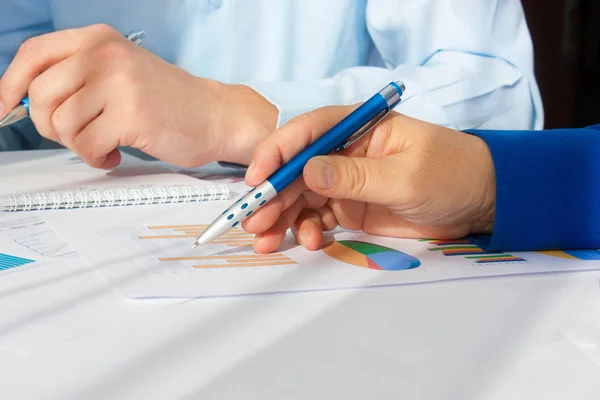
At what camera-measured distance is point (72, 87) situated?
1.96 ft

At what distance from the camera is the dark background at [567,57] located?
106 inches

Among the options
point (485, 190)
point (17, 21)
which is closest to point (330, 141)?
point (485, 190)

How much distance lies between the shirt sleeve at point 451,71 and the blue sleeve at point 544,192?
27 cm

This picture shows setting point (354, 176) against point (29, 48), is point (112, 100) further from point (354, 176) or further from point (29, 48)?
point (354, 176)

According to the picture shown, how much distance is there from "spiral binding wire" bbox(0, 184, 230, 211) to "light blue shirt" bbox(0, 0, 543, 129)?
0.21 meters

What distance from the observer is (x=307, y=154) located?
0.45 metres

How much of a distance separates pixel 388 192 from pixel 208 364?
21cm

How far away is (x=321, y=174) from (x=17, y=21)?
70cm

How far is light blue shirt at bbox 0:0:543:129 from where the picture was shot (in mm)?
792

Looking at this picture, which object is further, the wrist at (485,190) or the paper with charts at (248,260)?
the wrist at (485,190)

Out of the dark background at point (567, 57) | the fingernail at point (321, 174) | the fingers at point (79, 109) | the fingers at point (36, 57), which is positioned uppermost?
the fingers at point (36, 57)

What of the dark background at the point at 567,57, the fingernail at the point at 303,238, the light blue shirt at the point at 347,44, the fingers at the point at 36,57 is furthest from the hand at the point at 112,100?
the dark background at the point at 567,57

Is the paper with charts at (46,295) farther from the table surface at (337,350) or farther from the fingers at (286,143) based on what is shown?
the fingers at (286,143)

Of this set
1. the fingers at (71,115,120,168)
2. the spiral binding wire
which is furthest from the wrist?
the fingers at (71,115,120,168)
